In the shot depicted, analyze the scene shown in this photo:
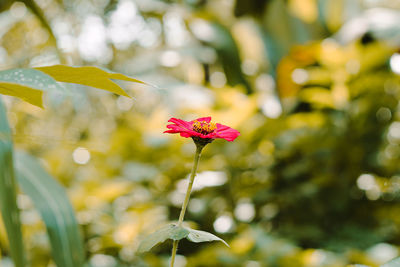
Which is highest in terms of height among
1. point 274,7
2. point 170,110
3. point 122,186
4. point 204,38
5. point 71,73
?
point 274,7

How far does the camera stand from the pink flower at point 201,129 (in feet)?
0.63

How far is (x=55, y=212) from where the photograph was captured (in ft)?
1.34

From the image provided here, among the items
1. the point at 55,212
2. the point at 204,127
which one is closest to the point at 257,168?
the point at 55,212

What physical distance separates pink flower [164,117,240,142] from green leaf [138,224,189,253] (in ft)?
0.16

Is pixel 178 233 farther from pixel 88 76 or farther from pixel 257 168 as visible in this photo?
pixel 257 168

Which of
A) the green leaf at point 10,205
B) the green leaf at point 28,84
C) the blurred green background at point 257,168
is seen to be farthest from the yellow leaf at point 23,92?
the blurred green background at point 257,168

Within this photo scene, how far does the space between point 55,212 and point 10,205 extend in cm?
10

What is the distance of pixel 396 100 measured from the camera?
0.93 m

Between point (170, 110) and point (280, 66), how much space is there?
43cm

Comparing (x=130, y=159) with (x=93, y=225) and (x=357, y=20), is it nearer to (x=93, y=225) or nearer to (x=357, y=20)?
(x=93, y=225)

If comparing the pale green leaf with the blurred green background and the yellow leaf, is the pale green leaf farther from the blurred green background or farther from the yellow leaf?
the blurred green background

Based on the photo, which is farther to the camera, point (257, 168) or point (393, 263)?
point (257, 168)

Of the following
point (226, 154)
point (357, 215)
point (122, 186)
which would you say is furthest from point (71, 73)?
point (357, 215)

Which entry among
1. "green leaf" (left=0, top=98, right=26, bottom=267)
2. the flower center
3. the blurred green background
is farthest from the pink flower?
the blurred green background
